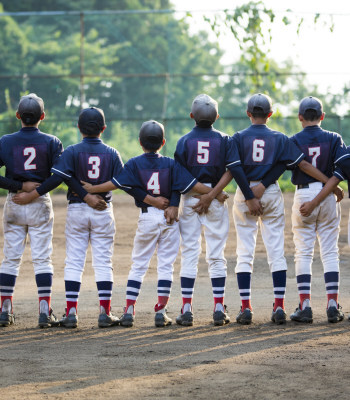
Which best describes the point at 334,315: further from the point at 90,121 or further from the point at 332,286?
the point at 90,121

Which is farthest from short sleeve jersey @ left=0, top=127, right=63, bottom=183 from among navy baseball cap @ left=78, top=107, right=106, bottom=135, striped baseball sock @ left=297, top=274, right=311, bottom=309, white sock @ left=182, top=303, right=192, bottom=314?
striped baseball sock @ left=297, top=274, right=311, bottom=309

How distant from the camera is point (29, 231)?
237 inches

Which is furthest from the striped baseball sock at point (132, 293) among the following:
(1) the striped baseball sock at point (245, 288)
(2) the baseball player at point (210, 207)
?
(1) the striped baseball sock at point (245, 288)

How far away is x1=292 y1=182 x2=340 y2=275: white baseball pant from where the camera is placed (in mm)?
6074

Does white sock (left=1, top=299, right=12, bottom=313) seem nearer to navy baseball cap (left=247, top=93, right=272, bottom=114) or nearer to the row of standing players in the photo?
the row of standing players

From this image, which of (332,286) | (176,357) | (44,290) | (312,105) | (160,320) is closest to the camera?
(176,357)

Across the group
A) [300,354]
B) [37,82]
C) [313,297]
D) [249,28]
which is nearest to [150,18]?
[37,82]

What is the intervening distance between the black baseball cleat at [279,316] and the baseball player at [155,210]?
816 mm

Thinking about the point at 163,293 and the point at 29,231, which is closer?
the point at 163,293

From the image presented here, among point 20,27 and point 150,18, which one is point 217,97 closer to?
point 150,18

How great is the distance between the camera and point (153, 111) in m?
33.0

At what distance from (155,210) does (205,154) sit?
59 cm

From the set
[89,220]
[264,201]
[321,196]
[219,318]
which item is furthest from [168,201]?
[321,196]

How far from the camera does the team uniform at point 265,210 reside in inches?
235
